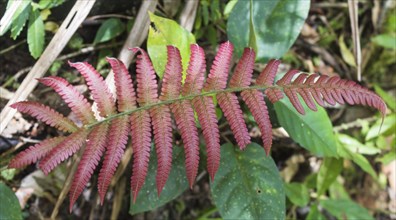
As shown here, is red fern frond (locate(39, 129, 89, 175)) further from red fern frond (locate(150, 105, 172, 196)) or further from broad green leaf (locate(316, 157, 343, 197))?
broad green leaf (locate(316, 157, 343, 197))

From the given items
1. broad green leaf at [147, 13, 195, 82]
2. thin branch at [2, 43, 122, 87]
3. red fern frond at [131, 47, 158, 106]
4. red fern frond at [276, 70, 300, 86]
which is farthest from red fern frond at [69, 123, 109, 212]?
thin branch at [2, 43, 122, 87]

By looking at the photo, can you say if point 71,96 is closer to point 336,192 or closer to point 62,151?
point 62,151

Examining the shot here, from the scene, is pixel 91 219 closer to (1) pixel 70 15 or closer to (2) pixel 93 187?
(2) pixel 93 187

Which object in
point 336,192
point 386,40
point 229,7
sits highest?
point 229,7

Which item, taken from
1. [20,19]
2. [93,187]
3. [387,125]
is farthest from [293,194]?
[20,19]

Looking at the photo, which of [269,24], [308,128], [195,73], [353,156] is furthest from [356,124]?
[195,73]

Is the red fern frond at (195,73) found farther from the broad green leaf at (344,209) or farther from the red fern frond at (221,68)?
the broad green leaf at (344,209)
